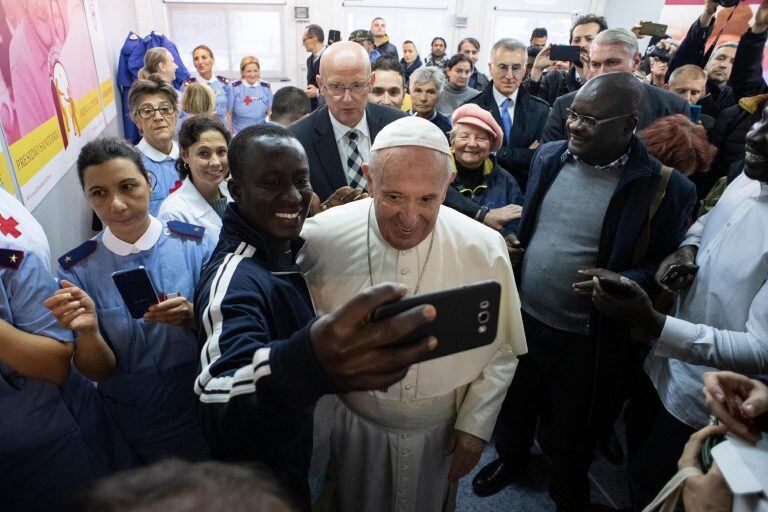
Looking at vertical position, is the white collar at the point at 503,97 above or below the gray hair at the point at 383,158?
below

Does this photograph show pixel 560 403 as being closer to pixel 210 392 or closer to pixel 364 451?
pixel 364 451

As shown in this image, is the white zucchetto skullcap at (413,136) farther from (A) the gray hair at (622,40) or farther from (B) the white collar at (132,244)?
(A) the gray hair at (622,40)

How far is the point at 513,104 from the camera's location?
3824mm

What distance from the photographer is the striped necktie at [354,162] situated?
2732 millimetres

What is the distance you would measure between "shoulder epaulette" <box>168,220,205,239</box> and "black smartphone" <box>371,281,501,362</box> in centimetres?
136

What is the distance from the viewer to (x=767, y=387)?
4.04ft

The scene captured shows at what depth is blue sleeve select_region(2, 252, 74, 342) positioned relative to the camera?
4.26ft

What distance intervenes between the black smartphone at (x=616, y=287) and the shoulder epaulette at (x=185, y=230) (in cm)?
162

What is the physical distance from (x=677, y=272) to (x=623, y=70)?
1.99 m

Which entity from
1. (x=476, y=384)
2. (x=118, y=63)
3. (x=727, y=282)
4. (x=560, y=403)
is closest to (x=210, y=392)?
(x=476, y=384)

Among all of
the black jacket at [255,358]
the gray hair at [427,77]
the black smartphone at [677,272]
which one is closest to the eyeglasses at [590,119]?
the black smartphone at [677,272]

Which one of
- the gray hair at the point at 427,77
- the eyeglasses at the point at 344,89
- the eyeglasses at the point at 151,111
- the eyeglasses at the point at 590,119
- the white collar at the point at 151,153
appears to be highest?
the eyeglasses at the point at 590,119

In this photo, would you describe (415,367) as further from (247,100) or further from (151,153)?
(247,100)

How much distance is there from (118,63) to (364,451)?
23.3 ft
